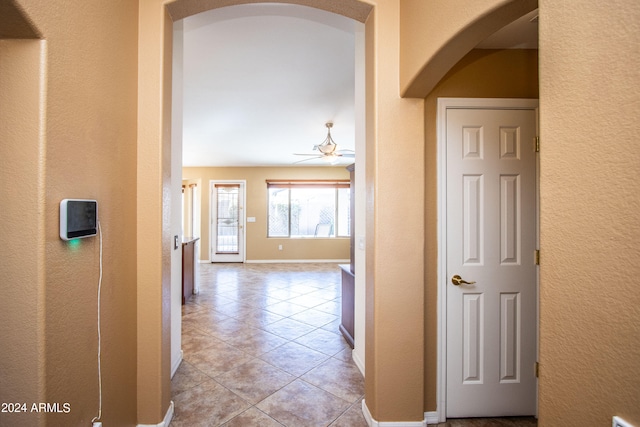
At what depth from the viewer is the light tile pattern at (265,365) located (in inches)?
73.3

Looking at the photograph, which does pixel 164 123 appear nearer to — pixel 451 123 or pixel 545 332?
pixel 451 123

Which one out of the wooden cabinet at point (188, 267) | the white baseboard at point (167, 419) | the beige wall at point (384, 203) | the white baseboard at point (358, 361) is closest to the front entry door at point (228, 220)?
the wooden cabinet at point (188, 267)

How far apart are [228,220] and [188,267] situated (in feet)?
12.4

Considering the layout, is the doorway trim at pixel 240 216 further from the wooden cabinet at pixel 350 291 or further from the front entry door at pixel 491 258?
the front entry door at pixel 491 258

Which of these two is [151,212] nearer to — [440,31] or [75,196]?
[75,196]

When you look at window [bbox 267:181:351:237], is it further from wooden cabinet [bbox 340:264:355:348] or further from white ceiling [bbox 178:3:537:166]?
wooden cabinet [bbox 340:264:355:348]

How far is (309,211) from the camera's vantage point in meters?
8.11

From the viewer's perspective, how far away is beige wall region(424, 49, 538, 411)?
1798mm

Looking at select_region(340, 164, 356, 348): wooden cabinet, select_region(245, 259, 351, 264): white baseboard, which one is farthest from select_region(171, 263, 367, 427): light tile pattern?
select_region(245, 259, 351, 264): white baseboard

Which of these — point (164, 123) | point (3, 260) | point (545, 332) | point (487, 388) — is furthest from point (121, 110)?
point (487, 388)

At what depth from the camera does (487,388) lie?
185 centimetres

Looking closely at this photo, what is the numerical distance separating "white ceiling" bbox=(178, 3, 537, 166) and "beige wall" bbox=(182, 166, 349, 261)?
2730 millimetres

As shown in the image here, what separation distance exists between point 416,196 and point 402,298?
62cm

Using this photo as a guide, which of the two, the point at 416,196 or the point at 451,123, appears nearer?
the point at 416,196
